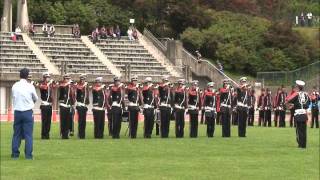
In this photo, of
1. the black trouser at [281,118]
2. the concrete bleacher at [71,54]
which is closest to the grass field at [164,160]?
the black trouser at [281,118]

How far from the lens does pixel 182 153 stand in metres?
20.8

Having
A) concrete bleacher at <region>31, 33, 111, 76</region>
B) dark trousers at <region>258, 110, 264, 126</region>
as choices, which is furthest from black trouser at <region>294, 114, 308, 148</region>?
concrete bleacher at <region>31, 33, 111, 76</region>

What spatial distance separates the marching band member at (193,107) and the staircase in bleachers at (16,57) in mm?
26933

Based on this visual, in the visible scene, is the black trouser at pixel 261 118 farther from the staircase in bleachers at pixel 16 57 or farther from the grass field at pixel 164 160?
the staircase in bleachers at pixel 16 57

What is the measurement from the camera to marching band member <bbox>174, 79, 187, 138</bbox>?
28.2 meters

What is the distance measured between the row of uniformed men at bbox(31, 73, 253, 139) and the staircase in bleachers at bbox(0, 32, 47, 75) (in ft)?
88.4

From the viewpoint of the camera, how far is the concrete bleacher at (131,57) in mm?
60844

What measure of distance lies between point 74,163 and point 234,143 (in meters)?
8.05

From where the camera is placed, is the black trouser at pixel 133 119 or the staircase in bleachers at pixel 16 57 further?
the staircase in bleachers at pixel 16 57

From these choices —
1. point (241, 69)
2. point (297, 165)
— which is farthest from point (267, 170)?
point (241, 69)

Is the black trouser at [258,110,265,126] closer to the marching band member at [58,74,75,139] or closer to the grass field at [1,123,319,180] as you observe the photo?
the grass field at [1,123,319,180]

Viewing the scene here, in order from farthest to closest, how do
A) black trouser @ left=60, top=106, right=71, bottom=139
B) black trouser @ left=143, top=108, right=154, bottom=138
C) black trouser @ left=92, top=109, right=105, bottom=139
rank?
black trouser @ left=143, top=108, right=154, bottom=138
black trouser @ left=92, top=109, right=105, bottom=139
black trouser @ left=60, top=106, right=71, bottom=139

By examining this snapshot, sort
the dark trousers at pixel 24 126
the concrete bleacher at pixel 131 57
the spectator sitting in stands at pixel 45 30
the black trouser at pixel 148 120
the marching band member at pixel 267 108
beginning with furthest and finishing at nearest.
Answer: the spectator sitting in stands at pixel 45 30, the concrete bleacher at pixel 131 57, the marching band member at pixel 267 108, the black trouser at pixel 148 120, the dark trousers at pixel 24 126

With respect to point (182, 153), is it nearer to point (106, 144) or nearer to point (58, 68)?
point (106, 144)
